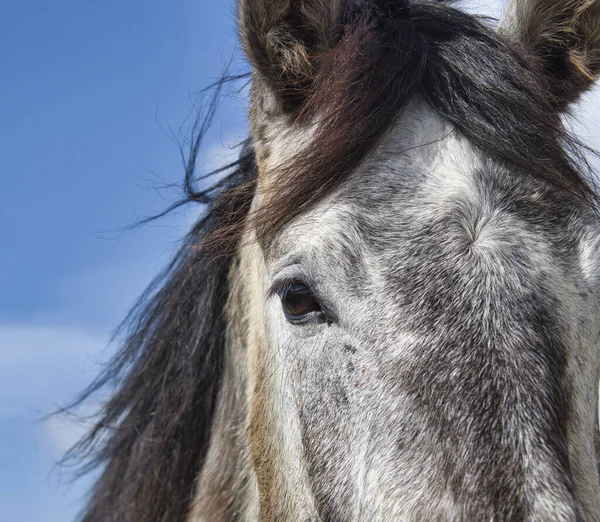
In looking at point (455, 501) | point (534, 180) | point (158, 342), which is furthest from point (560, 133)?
point (158, 342)

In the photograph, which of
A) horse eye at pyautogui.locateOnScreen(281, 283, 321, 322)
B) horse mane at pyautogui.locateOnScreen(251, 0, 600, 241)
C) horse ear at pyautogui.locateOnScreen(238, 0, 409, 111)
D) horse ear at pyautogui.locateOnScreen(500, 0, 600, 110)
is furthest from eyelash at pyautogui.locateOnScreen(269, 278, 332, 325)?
horse ear at pyautogui.locateOnScreen(500, 0, 600, 110)

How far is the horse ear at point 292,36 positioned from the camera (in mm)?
2520

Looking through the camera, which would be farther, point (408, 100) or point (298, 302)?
point (408, 100)

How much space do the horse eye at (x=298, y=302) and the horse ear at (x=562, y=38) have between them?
1.35 meters

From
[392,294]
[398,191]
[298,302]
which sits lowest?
[392,294]

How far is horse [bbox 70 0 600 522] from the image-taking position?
1781mm

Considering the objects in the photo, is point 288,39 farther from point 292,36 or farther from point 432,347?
point 432,347

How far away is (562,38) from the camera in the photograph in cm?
281

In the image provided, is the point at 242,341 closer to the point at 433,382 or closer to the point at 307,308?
the point at 307,308

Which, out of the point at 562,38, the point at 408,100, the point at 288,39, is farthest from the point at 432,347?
the point at 562,38

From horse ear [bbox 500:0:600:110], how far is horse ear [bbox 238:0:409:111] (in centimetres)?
63

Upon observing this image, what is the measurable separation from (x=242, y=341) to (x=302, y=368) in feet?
A: 2.66

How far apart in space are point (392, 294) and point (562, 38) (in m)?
1.54

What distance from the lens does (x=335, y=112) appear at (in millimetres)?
2439
